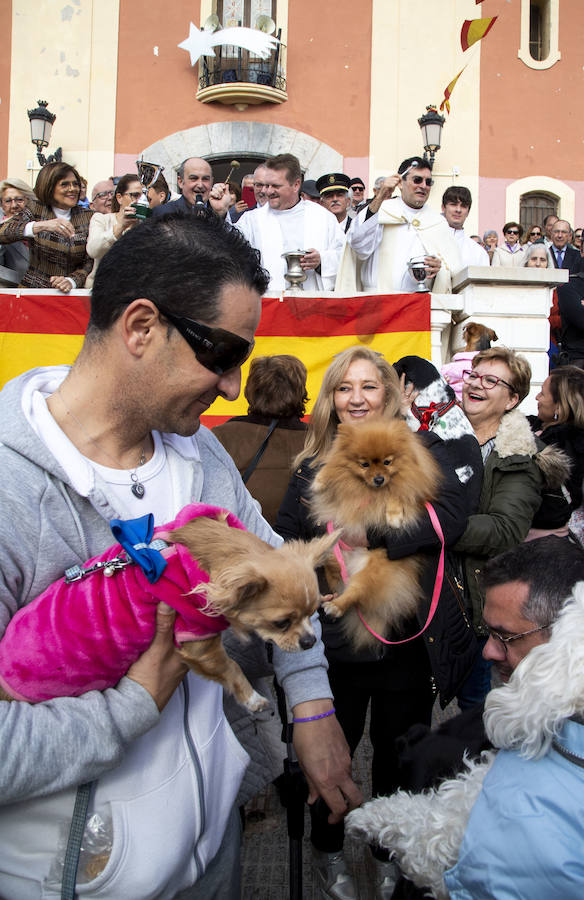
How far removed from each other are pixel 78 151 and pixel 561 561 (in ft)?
63.7

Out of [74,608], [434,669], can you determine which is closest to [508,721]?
[74,608]

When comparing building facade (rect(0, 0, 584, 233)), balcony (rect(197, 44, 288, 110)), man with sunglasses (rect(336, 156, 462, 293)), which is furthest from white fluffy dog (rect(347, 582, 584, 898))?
balcony (rect(197, 44, 288, 110))

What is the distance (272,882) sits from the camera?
303 cm

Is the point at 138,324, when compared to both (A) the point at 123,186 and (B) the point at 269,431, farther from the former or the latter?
(A) the point at 123,186

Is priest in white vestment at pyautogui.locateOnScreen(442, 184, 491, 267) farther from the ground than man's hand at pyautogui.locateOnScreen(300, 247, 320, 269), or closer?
farther from the ground

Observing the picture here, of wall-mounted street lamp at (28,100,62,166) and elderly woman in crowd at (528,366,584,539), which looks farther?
wall-mounted street lamp at (28,100,62,166)

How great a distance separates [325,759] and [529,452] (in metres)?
2.43

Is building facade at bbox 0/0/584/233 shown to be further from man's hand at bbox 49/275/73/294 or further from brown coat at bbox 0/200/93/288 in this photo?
man's hand at bbox 49/275/73/294

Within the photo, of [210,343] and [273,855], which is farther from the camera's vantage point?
[273,855]

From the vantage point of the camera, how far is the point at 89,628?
1348mm

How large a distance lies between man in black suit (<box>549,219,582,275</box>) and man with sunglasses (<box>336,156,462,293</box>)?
3256 mm

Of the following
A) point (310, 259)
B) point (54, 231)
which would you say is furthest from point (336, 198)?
point (54, 231)

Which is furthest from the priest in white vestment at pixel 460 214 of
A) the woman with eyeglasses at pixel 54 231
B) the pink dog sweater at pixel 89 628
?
the pink dog sweater at pixel 89 628

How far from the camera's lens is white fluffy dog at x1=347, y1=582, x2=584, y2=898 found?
153 cm
